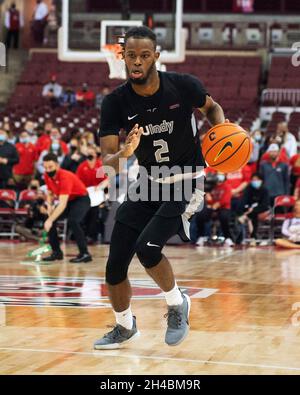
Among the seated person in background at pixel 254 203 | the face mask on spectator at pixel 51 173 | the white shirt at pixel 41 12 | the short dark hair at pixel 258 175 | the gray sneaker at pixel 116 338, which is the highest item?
the white shirt at pixel 41 12

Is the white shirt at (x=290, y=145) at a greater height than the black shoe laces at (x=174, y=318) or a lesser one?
lesser

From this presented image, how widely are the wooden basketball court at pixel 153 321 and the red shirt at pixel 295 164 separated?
452cm

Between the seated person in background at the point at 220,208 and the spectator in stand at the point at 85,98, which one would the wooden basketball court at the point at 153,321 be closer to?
the seated person in background at the point at 220,208

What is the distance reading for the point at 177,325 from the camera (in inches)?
252

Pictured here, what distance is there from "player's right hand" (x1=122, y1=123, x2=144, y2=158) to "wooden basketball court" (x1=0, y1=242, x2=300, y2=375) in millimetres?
1343

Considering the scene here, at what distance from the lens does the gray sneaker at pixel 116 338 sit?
634 cm

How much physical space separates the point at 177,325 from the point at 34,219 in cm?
1154

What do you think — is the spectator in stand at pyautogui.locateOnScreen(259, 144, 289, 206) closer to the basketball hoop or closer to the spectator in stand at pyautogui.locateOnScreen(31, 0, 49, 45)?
the basketball hoop

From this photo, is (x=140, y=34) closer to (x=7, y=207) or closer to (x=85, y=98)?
(x=7, y=207)

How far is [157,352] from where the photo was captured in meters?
6.20

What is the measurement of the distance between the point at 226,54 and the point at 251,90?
3639mm

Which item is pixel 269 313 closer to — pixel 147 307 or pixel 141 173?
pixel 147 307

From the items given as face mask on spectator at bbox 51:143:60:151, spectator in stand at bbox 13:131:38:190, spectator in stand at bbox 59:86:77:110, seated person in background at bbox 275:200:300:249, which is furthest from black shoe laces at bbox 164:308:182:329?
spectator in stand at bbox 59:86:77:110

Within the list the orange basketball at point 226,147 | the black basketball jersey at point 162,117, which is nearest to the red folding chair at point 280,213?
the orange basketball at point 226,147
